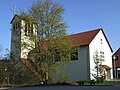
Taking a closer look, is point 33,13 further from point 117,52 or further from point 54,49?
point 117,52

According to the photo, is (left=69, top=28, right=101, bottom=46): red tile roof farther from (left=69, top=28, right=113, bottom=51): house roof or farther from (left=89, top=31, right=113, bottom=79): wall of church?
(left=89, top=31, right=113, bottom=79): wall of church

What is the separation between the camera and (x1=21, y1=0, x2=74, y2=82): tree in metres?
32.7

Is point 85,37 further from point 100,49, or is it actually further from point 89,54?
point 89,54

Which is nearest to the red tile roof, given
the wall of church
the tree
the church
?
the church

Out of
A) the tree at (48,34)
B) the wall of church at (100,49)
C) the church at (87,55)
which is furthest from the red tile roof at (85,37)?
the tree at (48,34)

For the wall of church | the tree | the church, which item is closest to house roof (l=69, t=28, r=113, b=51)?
the church

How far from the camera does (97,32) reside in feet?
156

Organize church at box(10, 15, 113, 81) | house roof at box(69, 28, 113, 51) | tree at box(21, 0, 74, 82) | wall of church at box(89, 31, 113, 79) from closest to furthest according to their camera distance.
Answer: tree at box(21, 0, 74, 82) → church at box(10, 15, 113, 81) → wall of church at box(89, 31, 113, 79) → house roof at box(69, 28, 113, 51)

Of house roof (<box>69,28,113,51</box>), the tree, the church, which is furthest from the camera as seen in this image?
house roof (<box>69,28,113,51</box>)

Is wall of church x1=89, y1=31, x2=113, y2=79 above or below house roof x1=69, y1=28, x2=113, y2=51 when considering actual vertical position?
below

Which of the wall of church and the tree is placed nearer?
the tree

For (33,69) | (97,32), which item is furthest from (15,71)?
(97,32)

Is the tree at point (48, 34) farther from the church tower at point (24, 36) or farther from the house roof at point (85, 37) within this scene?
the house roof at point (85, 37)

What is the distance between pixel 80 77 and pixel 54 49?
523 inches
